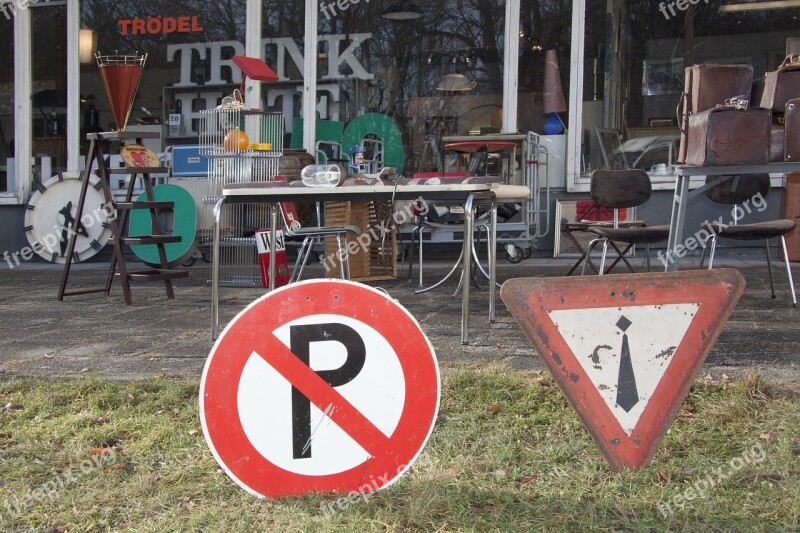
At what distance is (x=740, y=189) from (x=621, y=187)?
77 centimetres

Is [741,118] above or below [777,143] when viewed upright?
above

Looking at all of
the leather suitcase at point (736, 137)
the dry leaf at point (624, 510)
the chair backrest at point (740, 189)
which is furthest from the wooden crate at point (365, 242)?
the dry leaf at point (624, 510)

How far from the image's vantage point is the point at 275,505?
2303 mm

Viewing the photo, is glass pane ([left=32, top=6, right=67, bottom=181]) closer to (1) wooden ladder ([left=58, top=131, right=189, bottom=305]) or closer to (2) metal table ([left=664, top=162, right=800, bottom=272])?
(1) wooden ladder ([left=58, top=131, right=189, bottom=305])

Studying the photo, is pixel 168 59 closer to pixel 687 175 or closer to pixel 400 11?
pixel 400 11

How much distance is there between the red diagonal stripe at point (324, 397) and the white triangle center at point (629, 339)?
536mm

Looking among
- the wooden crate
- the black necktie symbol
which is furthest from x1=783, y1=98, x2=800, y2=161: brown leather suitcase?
the wooden crate

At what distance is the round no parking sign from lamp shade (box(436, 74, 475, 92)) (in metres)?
7.21

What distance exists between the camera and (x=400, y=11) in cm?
929

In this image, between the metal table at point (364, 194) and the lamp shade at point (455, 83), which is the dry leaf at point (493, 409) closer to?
the metal table at point (364, 194)

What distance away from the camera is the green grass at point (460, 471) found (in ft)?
Result: 7.39

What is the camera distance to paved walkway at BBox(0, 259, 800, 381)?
387 cm

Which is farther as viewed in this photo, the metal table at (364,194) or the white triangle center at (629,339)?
the metal table at (364,194)

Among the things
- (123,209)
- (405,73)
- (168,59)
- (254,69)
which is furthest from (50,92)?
(123,209)
